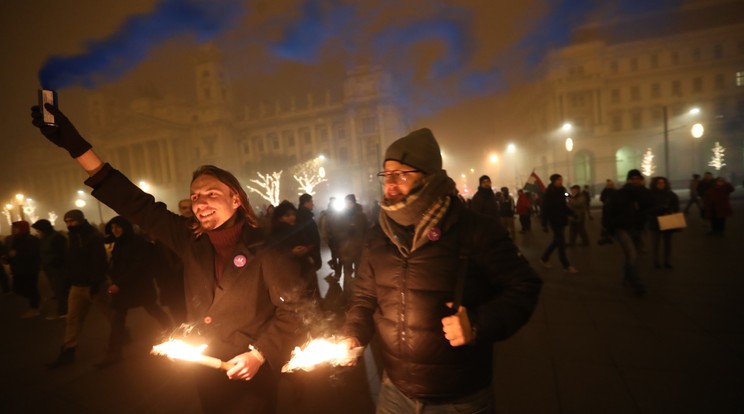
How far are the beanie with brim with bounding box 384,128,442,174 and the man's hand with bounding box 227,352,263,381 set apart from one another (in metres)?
1.30

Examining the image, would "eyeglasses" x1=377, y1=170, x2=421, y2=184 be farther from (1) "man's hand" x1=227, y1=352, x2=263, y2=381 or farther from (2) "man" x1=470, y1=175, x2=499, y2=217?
(2) "man" x1=470, y1=175, x2=499, y2=217

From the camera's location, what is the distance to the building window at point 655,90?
53531mm

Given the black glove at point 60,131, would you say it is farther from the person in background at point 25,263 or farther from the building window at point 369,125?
the building window at point 369,125

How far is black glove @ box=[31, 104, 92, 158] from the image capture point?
2002mm

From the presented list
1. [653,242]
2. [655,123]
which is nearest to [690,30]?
[655,123]

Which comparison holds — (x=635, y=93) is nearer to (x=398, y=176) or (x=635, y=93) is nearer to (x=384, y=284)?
(x=398, y=176)

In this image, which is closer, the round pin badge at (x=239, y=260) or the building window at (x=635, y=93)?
the round pin badge at (x=239, y=260)

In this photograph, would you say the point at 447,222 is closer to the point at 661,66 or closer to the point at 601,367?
the point at 601,367

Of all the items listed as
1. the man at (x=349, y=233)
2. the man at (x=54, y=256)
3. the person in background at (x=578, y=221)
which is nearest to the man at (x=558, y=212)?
the person in background at (x=578, y=221)

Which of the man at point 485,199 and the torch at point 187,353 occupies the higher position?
the man at point 485,199

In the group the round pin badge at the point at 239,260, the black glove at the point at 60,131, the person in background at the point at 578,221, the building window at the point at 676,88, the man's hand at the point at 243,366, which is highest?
the building window at the point at 676,88

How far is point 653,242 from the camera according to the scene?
7.93 meters

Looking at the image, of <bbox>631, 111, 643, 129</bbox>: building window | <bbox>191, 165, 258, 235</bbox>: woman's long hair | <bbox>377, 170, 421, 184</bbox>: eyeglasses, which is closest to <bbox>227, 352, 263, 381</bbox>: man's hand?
<bbox>191, 165, 258, 235</bbox>: woman's long hair

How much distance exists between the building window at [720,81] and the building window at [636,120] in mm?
9316
